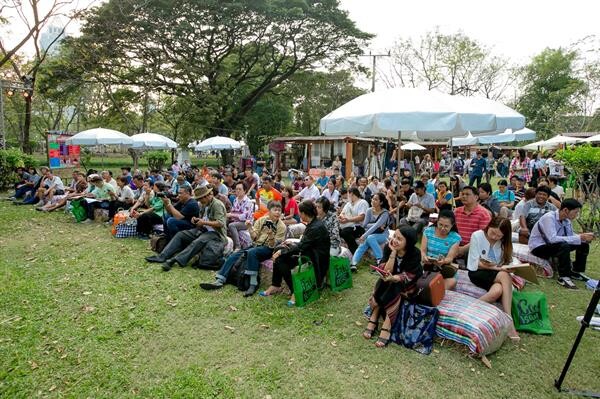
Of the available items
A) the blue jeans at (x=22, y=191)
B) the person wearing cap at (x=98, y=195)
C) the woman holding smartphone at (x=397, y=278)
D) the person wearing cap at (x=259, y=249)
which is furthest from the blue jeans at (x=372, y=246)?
the blue jeans at (x=22, y=191)

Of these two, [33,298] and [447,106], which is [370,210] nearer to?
[447,106]

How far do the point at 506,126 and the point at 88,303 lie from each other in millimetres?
6253

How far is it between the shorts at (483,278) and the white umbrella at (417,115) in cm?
177

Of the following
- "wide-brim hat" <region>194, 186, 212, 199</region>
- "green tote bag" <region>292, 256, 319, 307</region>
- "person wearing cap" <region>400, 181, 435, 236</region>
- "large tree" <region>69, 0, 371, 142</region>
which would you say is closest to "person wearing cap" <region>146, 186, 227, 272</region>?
"wide-brim hat" <region>194, 186, 212, 199</region>

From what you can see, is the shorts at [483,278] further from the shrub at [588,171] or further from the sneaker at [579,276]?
the shrub at [588,171]

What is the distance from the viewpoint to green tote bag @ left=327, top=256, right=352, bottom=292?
17.9 feet

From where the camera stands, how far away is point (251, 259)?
551 cm

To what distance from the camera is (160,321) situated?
4508mm

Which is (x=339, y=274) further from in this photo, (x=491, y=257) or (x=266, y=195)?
(x=266, y=195)

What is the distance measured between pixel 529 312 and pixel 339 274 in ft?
7.88

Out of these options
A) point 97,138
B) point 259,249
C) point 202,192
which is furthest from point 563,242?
point 97,138

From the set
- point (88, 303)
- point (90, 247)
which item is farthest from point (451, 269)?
point (90, 247)

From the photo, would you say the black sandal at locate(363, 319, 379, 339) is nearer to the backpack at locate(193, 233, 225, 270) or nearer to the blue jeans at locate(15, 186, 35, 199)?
the backpack at locate(193, 233, 225, 270)

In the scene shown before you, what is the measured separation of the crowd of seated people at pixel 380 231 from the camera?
4.38 meters
